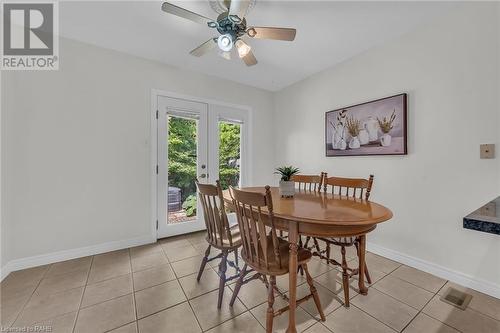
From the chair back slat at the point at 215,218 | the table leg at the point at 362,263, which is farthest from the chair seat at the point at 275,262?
the table leg at the point at 362,263

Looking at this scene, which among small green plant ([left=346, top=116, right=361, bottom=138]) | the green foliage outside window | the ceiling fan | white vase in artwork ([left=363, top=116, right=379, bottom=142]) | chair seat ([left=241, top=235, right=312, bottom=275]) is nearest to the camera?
chair seat ([left=241, top=235, right=312, bottom=275])

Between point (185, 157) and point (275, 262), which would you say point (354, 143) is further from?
point (185, 157)

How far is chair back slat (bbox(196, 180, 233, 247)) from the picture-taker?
1.62 m

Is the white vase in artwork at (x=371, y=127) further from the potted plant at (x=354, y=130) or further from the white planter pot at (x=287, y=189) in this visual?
the white planter pot at (x=287, y=189)

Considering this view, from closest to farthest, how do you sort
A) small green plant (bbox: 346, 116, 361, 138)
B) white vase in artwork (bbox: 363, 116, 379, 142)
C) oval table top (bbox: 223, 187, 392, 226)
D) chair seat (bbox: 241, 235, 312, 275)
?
oval table top (bbox: 223, 187, 392, 226)
chair seat (bbox: 241, 235, 312, 275)
white vase in artwork (bbox: 363, 116, 379, 142)
small green plant (bbox: 346, 116, 361, 138)

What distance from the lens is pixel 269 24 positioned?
2.09m

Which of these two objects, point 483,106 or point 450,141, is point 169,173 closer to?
point 450,141

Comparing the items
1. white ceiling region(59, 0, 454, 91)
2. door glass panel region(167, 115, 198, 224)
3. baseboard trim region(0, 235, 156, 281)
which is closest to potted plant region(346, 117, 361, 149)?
white ceiling region(59, 0, 454, 91)

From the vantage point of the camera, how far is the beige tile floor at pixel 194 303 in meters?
1.40

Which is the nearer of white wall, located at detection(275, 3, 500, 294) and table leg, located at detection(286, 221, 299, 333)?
table leg, located at detection(286, 221, 299, 333)

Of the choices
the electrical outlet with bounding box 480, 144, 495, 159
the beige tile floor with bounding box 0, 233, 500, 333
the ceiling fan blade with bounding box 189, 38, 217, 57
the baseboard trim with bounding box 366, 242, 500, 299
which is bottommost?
the beige tile floor with bounding box 0, 233, 500, 333

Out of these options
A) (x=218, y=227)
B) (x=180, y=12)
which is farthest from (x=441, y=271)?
(x=180, y=12)

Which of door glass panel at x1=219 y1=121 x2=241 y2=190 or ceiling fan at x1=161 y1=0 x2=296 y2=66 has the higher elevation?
ceiling fan at x1=161 y1=0 x2=296 y2=66

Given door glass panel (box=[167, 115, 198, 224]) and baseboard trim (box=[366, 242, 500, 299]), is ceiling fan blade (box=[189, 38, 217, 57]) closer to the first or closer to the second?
door glass panel (box=[167, 115, 198, 224])
